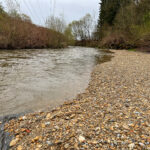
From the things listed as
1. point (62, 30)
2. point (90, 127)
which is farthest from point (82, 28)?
point (90, 127)

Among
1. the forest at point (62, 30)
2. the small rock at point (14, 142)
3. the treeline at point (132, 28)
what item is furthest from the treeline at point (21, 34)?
the small rock at point (14, 142)

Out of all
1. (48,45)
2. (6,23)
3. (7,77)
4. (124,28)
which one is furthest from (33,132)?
(124,28)

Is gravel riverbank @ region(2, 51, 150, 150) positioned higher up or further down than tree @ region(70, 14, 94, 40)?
further down

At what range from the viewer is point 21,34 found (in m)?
18.4

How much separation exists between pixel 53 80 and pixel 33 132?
3.81m

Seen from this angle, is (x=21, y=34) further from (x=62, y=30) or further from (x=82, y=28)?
(x=82, y=28)

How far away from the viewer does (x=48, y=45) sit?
25.0 metres

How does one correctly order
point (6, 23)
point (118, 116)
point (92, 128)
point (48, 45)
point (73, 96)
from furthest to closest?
point (48, 45)
point (6, 23)
point (73, 96)
point (118, 116)
point (92, 128)

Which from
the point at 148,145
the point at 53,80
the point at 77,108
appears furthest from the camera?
the point at 53,80

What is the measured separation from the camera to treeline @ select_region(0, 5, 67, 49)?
645 inches

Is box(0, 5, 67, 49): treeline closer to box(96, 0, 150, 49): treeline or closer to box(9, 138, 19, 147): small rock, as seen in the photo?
box(96, 0, 150, 49): treeline

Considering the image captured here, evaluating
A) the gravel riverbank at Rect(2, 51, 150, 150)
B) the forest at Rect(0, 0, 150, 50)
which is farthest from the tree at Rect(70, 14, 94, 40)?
the gravel riverbank at Rect(2, 51, 150, 150)

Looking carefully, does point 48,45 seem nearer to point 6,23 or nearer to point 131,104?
point 6,23

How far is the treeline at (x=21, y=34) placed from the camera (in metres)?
16.4
